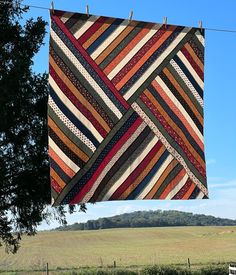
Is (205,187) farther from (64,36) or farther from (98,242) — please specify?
(98,242)

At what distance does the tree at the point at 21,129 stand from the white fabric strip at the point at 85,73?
5867 mm

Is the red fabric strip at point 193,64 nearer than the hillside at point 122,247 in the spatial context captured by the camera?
Yes

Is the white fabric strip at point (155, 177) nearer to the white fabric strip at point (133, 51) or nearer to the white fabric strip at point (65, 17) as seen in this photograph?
the white fabric strip at point (133, 51)

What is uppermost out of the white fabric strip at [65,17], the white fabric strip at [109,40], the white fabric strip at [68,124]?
the white fabric strip at [65,17]

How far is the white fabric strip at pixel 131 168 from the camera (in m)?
8.18

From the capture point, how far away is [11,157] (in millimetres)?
15273

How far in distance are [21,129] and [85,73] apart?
764 cm

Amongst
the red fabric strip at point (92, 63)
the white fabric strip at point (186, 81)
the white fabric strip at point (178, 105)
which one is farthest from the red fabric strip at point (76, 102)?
the white fabric strip at point (186, 81)

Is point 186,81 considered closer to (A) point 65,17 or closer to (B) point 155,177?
(B) point 155,177

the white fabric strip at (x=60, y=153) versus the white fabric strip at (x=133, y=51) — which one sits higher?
the white fabric strip at (x=133, y=51)

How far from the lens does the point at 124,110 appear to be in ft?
27.3

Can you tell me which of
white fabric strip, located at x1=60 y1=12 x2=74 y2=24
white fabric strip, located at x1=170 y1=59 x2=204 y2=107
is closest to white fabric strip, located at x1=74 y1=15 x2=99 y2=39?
white fabric strip, located at x1=60 y1=12 x2=74 y2=24

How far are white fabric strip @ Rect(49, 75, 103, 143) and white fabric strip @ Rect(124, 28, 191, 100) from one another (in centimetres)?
79

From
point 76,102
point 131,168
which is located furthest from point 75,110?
point 131,168
